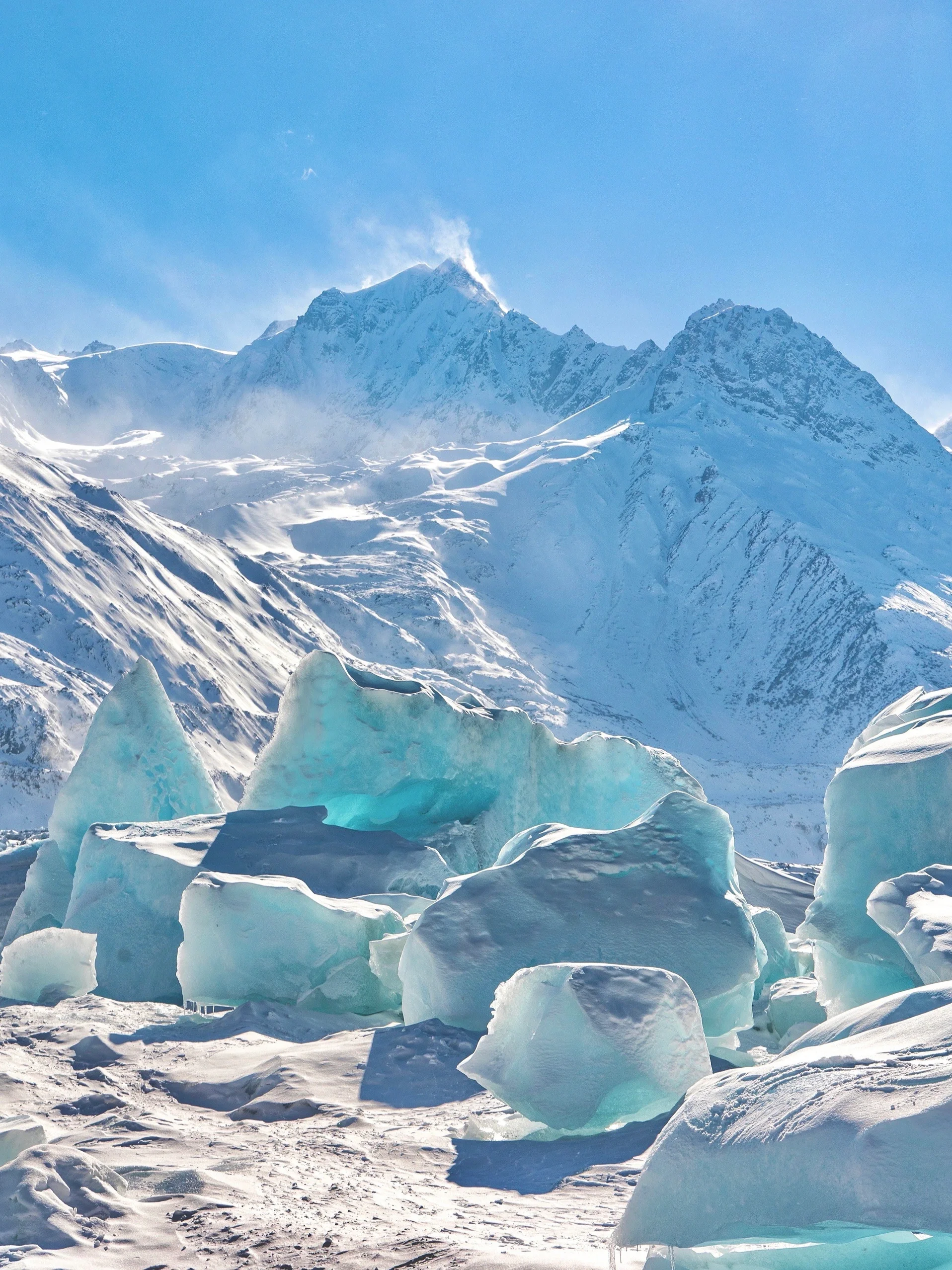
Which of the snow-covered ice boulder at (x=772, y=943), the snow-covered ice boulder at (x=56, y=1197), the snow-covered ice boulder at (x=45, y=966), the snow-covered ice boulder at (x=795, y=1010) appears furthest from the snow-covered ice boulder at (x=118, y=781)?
the snow-covered ice boulder at (x=56, y=1197)

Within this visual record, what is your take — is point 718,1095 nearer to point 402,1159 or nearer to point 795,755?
point 402,1159

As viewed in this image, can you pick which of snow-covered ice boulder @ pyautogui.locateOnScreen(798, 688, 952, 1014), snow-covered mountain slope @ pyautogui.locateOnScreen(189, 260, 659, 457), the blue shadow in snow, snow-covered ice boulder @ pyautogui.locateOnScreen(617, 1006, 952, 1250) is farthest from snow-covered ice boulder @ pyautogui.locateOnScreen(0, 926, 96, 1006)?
snow-covered mountain slope @ pyautogui.locateOnScreen(189, 260, 659, 457)

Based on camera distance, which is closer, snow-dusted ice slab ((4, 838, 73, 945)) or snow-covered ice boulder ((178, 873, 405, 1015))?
snow-covered ice boulder ((178, 873, 405, 1015))

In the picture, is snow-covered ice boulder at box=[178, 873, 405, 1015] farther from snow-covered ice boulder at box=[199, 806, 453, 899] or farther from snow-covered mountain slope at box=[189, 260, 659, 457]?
snow-covered mountain slope at box=[189, 260, 659, 457]

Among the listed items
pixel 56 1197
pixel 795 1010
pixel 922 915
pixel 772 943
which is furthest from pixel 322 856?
pixel 56 1197

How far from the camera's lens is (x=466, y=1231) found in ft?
13.9

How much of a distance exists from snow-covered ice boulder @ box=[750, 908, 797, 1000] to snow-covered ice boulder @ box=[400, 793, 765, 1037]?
258 centimetres

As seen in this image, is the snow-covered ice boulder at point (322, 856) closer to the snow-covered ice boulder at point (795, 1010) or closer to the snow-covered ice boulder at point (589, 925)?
the snow-covered ice boulder at point (589, 925)

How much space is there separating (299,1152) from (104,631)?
4134 cm

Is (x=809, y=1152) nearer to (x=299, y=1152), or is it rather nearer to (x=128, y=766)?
(x=299, y=1152)

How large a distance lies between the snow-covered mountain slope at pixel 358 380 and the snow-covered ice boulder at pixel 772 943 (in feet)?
387

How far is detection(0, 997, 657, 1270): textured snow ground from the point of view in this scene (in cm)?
400

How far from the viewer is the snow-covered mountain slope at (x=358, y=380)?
13500 centimetres

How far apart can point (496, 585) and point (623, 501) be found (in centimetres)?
1555
